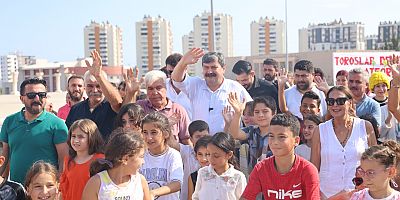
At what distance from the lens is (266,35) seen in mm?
109562

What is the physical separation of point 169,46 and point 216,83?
340 feet

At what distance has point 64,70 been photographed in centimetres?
8762

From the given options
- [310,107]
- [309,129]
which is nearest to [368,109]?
[310,107]

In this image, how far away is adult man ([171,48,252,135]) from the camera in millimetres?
6188

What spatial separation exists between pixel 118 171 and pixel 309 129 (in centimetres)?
217

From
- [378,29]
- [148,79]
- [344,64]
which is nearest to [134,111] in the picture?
[148,79]

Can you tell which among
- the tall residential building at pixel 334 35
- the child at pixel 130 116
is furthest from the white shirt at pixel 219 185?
the tall residential building at pixel 334 35

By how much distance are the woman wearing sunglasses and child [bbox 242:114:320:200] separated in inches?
34.0

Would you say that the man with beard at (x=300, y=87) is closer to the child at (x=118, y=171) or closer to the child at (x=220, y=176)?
the child at (x=220, y=176)

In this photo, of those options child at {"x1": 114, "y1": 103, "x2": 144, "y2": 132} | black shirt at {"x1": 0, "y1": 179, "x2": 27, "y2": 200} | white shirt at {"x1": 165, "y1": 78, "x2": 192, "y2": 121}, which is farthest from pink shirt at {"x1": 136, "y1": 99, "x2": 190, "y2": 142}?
black shirt at {"x1": 0, "y1": 179, "x2": 27, "y2": 200}

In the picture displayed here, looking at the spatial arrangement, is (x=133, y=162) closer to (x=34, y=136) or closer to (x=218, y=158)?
(x=218, y=158)

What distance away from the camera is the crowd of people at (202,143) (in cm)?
377

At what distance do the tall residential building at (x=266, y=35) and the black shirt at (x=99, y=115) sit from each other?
339 feet

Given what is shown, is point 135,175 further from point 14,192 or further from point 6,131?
point 6,131
